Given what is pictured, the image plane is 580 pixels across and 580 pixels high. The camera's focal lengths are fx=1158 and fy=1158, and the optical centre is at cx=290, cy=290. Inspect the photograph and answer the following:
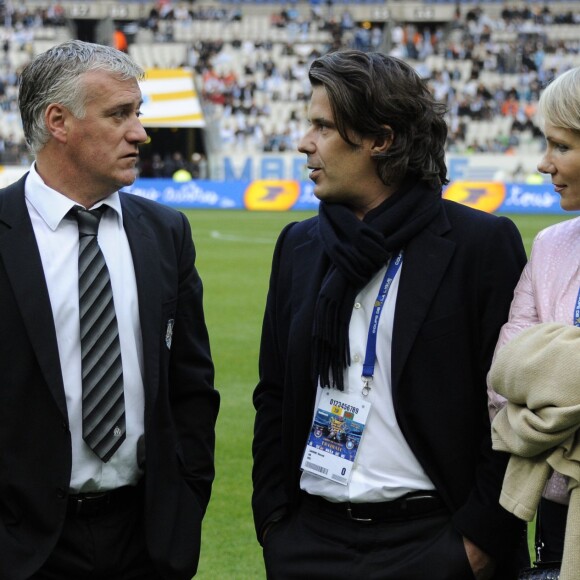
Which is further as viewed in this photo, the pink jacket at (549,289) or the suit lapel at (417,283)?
the suit lapel at (417,283)

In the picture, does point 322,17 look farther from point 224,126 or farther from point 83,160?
point 83,160

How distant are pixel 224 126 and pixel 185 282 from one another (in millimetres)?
42024

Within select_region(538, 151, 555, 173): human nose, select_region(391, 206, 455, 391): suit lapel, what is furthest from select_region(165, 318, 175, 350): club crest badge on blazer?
select_region(538, 151, 555, 173): human nose

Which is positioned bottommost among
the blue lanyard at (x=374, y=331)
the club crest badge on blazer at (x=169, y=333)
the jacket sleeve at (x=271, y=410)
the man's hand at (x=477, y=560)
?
the man's hand at (x=477, y=560)

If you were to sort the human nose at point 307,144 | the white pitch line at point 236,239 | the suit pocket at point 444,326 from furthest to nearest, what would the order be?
1. the white pitch line at point 236,239
2. the human nose at point 307,144
3. the suit pocket at point 444,326

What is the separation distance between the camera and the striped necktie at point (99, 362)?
3252mm

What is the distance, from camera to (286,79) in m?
47.6

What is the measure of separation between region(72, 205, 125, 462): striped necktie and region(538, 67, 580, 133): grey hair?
132 cm

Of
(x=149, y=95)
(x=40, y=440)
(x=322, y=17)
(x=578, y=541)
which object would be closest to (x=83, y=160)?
(x=40, y=440)

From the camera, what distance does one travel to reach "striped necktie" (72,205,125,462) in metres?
3.25

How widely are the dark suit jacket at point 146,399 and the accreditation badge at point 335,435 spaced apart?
17.5 inches

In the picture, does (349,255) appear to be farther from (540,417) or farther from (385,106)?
(540,417)

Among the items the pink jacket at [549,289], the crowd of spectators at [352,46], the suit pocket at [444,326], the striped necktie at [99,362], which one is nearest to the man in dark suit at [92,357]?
the striped necktie at [99,362]

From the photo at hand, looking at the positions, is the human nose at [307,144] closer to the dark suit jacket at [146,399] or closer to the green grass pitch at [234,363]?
the dark suit jacket at [146,399]
